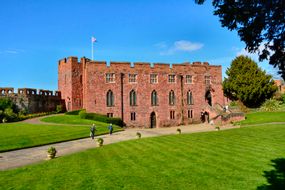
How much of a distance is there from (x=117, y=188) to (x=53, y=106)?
150ft

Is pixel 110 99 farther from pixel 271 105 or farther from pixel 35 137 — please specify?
pixel 271 105

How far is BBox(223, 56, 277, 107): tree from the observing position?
156ft

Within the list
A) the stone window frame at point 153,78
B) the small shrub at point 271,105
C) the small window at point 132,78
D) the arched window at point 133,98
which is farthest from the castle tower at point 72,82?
the small shrub at point 271,105

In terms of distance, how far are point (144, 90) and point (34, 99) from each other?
21.5 meters

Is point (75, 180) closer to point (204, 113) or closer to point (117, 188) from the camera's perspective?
point (117, 188)

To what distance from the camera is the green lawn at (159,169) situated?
39.0ft

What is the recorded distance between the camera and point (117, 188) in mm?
11453

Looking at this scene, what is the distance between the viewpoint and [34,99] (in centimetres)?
5053

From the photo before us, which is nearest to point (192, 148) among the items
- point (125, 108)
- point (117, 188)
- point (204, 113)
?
point (117, 188)

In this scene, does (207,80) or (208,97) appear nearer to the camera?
(207,80)

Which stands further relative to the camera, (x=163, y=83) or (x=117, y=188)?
(x=163, y=83)

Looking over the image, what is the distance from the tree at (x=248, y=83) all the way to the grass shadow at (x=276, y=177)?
35498 mm

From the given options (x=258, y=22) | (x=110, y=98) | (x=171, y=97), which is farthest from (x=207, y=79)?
(x=258, y=22)

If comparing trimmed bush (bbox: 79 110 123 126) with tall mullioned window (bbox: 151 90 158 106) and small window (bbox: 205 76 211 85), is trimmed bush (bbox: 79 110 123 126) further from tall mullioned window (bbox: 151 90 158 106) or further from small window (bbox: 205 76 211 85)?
small window (bbox: 205 76 211 85)
